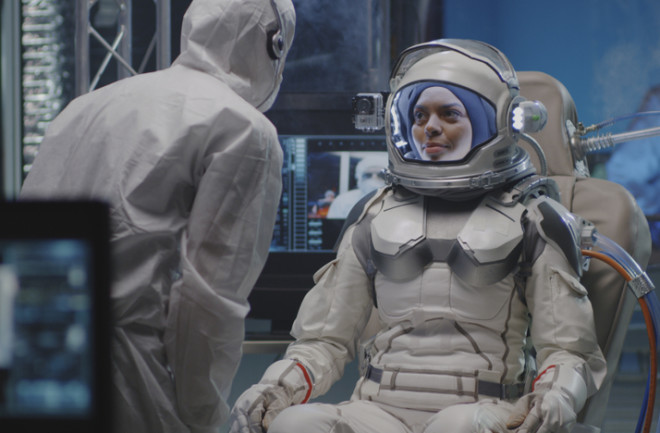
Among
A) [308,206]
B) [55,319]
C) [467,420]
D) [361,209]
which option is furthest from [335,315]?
[55,319]

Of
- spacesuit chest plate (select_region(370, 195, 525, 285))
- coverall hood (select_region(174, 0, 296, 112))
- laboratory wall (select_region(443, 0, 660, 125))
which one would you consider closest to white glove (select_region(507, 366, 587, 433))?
spacesuit chest plate (select_region(370, 195, 525, 285))

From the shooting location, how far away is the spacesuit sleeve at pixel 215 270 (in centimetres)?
141

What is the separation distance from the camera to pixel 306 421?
5.19 feet

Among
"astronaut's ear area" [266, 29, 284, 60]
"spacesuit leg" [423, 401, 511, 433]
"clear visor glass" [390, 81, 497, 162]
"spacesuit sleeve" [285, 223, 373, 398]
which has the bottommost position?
"spacesuit leg" [423, 401, 511, 433]

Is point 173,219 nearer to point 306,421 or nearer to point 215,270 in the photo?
point 215,270

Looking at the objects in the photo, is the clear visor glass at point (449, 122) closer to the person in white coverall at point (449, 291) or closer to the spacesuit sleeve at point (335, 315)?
the person in white coverall at point (449, 291)

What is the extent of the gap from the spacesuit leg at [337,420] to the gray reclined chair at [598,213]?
55cm

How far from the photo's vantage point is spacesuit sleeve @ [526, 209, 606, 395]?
1.72 metres

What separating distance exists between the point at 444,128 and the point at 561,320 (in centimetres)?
54

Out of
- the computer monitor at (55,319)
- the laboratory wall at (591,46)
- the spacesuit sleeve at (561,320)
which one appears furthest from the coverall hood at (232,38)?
the laboratory wall at (591,46)

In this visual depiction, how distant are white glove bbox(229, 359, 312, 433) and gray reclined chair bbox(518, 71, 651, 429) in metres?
0.72

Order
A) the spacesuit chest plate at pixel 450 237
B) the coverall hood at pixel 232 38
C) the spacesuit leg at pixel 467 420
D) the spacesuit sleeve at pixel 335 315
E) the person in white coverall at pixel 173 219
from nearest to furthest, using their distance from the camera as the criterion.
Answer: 1. the person in white coverall at pixel 173 219
2. the spacesuit leg at pixel 467 420
3. the coverall hood at pixel 232 38
4. the spacesuit chest plate at pixel 450 237
5. the spacesuit sleeve at pixel 335 315

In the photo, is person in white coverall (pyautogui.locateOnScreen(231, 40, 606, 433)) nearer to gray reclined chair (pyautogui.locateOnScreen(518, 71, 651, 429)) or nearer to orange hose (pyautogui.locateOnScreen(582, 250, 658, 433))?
orange hose (pyautogui.locateOnScreen(582, 250, 658, 433))

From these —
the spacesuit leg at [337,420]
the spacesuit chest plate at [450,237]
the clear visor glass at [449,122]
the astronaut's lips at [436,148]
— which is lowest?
the spacesuit leg at [337,420]
